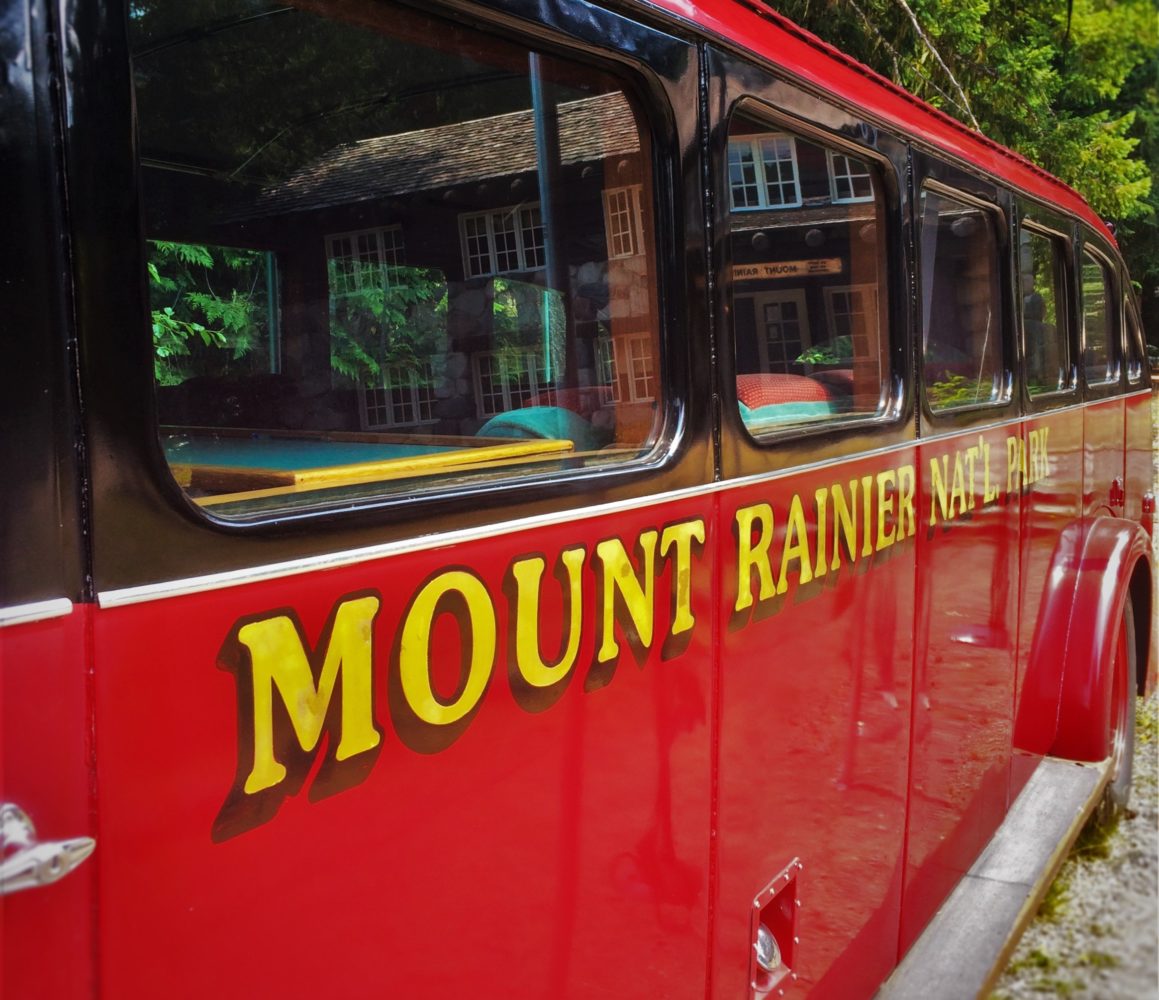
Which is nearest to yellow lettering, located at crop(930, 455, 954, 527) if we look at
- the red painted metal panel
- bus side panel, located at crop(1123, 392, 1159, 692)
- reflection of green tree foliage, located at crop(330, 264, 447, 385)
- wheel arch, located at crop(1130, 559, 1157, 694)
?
reflection of green tree foliage, located at crop(330, 264, 447, 385)

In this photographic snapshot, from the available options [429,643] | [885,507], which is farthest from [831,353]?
[429,643]

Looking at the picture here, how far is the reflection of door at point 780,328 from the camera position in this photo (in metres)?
2.02

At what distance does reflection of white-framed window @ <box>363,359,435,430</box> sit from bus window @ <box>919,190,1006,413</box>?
146 cm

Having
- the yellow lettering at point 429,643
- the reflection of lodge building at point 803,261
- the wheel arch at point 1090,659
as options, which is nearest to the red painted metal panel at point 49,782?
the yellow lettering at point 429,643

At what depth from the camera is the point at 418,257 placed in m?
1.80

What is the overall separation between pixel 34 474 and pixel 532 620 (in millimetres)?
654

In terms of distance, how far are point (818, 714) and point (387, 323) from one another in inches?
43.4

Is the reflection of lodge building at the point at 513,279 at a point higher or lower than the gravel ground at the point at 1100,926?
higher

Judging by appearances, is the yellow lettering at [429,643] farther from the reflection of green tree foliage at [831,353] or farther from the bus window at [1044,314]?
the bus window at [1044,314]

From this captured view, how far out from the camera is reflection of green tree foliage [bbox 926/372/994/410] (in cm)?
270

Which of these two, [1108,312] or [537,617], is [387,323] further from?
[1108,312]

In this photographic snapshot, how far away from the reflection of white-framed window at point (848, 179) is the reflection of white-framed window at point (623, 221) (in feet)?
2.39

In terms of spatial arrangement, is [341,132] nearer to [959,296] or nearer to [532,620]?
[532,620]

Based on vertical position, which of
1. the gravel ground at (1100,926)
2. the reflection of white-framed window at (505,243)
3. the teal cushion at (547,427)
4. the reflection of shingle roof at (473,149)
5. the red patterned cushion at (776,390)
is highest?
the reflection of shingle roof at (473,149)
